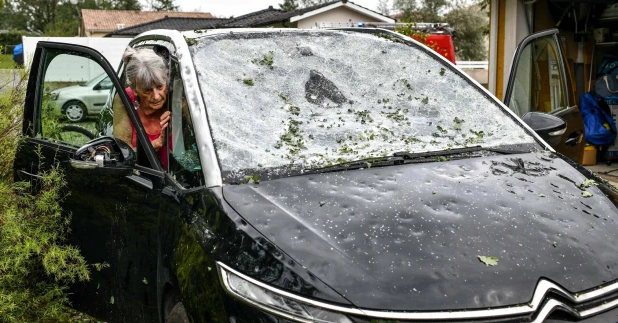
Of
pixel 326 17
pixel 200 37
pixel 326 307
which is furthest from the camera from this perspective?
pixel 326 17

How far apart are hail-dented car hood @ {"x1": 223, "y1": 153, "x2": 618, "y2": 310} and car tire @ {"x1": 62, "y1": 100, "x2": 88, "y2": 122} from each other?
2597mm

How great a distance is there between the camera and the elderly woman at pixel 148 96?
400 centimetres

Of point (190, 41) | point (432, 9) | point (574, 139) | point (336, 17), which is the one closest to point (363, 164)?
point (190, 41)

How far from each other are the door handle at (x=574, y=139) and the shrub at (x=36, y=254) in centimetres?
337

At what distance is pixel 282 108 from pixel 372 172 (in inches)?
24.4

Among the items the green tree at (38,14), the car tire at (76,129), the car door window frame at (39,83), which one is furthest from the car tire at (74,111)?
the green tree at (38,14)

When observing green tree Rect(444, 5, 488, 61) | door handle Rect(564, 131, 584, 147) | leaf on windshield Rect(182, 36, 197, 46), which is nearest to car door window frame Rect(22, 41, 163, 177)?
leaf on windshield Rect(182, 36, 197, 46)

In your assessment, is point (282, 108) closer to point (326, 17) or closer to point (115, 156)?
point (115, 156)

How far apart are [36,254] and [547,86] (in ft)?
13.0

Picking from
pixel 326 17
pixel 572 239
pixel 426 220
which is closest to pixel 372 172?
pixel 426 220

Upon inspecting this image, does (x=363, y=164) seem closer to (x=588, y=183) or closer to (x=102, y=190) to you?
(x=588, y=183)

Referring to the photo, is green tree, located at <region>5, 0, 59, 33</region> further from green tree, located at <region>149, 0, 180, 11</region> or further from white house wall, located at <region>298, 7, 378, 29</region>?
white house wall, located at <region>298, 7, 378, 29</region>

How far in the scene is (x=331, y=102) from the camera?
3.89 m

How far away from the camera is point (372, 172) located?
335 cm
